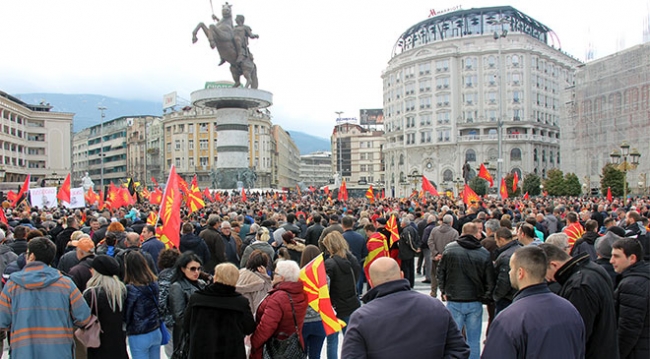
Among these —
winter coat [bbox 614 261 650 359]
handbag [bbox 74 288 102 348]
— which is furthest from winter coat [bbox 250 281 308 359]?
winter coat [bbox 614 261 650 359]

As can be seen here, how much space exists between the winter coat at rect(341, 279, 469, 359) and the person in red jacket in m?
1.62

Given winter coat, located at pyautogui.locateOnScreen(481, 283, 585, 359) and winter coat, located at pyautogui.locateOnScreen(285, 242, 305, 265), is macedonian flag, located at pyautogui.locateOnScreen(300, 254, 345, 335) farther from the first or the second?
winter coat, located at pyautogui.locateOnScreen(285, 242, 305, 265)

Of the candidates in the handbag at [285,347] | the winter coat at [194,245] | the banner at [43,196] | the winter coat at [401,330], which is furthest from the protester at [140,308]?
the banner at [43,196]

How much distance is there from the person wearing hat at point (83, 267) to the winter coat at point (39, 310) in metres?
1.11

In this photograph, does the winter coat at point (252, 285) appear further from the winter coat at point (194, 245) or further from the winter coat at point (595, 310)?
the winter coat at point (194, 245)

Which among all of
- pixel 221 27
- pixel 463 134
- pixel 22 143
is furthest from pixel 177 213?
pixel 463 134

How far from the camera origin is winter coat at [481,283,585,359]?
3.46 metres

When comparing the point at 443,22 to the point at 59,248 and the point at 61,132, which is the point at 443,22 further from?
the point at 59,248

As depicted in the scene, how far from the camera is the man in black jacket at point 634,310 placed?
4.97 meters

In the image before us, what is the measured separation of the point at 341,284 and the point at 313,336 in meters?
0.96

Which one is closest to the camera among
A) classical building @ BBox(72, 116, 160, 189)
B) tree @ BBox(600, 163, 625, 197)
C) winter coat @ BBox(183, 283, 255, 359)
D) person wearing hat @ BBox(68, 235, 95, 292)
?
winter coat @ BBox(183, 283, 255, 359)

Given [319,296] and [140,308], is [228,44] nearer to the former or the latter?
[140,308]

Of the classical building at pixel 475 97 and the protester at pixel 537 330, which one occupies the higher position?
the classical building at pixel 475 97

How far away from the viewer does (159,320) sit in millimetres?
5832
